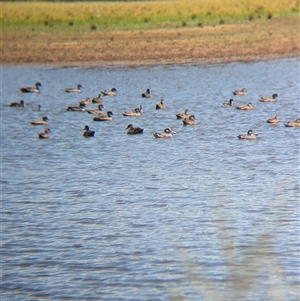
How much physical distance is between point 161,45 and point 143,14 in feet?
14.2

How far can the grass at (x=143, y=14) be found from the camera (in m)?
33.9

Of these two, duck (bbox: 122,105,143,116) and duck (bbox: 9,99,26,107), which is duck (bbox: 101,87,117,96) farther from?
duck (bbox: 122,105,143,116)

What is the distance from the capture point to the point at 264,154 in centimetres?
1759

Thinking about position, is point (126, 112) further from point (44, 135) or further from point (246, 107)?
point (44, 135)

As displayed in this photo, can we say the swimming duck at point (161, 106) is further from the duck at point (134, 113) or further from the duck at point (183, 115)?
the duck at point (183, 115)

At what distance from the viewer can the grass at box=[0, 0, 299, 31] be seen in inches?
1335

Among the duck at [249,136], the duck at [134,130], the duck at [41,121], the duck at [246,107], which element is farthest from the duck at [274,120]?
the duck at [41,121]

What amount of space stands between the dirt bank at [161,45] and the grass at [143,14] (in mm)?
870

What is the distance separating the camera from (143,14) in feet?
115

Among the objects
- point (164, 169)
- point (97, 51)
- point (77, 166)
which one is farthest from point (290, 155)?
point (97, 51)

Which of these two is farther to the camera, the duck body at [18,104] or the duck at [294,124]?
the duck body at [18,104]

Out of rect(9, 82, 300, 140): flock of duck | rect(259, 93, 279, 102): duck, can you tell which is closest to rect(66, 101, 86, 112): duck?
rect(9, 82, 300, 140): flock of duck

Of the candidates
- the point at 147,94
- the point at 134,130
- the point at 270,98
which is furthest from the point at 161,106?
the point at 134,130

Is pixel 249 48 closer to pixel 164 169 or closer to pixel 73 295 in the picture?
pixel 164 169
